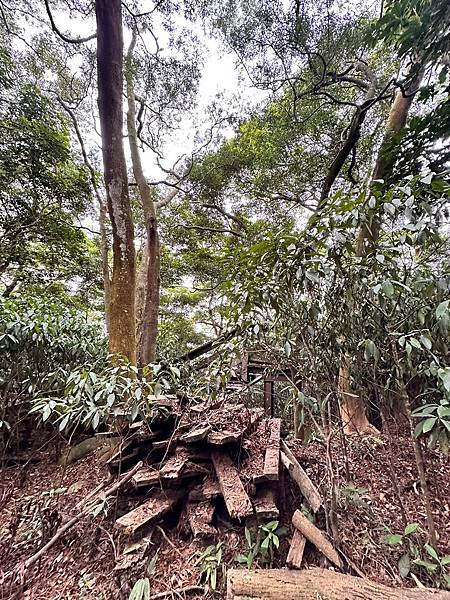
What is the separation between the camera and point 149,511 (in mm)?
1776

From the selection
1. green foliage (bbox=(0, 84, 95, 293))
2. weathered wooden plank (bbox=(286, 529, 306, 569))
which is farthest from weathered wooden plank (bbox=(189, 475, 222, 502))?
green foliage (bbox=(0, 84, 95, 293))

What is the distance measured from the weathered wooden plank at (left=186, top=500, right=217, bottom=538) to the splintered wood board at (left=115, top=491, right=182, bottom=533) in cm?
12

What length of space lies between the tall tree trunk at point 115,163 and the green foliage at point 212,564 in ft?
5.45

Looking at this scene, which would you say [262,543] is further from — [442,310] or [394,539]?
[442,310]

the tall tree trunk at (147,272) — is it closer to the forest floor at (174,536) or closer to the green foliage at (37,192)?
the green foliage at (37,192)

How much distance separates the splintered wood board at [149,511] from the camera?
1686 mm

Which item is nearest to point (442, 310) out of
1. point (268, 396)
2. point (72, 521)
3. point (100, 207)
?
point (72, 521)

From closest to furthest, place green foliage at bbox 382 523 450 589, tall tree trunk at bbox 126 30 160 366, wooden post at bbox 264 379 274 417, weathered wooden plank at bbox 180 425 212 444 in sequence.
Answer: green foliage at bbox 382 523 450 589 → weathered wooden plank at bbox 180 425 212 444 → wooden post at bbox 264 379 274 417 → tall tree trunk at bbox 126 30 160 366

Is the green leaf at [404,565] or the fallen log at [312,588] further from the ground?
the fallen log at [312,588]

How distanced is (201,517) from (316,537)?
2.07ft

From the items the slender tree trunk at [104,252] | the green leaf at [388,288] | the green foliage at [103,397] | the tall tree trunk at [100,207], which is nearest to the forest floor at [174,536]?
the green foliage at [103,397]

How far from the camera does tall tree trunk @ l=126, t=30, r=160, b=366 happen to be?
4465 mm

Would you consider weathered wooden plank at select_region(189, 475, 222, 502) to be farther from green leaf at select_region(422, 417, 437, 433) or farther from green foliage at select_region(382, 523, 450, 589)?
green leaf at select_region(422, 417, 437, 433)

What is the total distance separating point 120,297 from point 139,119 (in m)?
4.91
